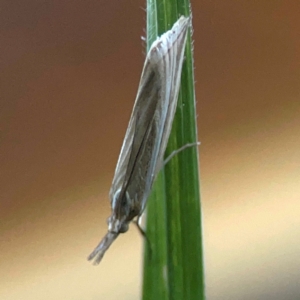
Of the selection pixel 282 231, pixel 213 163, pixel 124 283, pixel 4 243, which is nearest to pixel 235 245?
pixel 282 231

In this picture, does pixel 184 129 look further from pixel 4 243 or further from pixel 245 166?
pixel 4 243

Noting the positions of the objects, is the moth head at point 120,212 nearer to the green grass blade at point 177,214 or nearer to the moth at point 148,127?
the moth at point 148,127

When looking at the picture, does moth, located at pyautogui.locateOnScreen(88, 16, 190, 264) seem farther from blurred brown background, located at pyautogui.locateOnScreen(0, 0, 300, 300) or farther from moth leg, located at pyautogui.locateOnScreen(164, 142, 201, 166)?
blurred brown background, located at pyautogui.locateOnScreen(0, 0, 300, 300)

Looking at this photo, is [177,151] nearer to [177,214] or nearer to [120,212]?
[177,214]

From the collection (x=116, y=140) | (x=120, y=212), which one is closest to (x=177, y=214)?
(x=120, y=212)

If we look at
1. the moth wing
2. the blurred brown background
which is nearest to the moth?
the moth wing

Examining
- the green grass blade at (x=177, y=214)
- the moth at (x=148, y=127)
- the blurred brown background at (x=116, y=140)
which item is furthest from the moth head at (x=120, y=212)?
the blurred brown background at (x=116, y=140)
